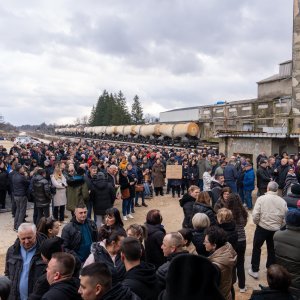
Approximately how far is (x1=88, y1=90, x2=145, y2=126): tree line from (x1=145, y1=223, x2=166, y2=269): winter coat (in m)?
70.8

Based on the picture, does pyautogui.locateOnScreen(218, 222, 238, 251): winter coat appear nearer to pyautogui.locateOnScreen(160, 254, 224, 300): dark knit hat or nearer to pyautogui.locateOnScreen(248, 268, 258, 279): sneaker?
pyautogui.locateOnScreen(248, 268, 258, 279): sneaker

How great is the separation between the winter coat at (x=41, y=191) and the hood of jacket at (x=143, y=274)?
615 centimetres

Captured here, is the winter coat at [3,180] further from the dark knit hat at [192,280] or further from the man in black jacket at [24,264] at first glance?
the dark knit hat at [192,280]

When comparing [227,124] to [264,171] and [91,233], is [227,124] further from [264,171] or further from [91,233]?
[91,233]

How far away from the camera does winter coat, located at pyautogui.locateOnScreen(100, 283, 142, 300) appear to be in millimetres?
2711

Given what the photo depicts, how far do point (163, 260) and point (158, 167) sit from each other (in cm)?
942

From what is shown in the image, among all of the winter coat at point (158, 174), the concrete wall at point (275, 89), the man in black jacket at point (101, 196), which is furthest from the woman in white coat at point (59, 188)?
the concrete wall at point (275, 89)

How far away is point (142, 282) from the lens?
10.5 feet

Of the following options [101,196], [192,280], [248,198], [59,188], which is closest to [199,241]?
[192,280]

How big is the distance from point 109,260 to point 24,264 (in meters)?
1.06

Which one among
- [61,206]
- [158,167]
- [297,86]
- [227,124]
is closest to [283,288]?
[61,206]

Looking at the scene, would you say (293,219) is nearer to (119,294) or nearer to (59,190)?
(119,294)

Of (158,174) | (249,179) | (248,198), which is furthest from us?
(158,174)

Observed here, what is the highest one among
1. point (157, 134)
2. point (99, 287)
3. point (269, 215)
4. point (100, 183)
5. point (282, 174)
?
point (157, 134)
